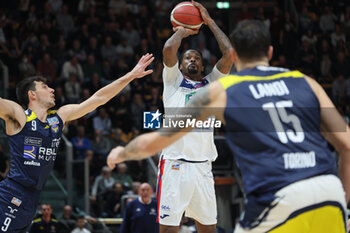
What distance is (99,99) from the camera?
7457mm

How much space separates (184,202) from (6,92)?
919cm

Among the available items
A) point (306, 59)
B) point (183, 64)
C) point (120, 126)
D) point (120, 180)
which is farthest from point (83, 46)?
point (183, 64)

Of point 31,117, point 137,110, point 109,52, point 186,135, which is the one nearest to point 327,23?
point 109,52

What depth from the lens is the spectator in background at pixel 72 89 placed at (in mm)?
16078

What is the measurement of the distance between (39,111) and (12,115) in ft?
1.58

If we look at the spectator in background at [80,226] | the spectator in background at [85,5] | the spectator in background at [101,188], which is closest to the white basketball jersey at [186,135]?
the spectator in background at [80,226]

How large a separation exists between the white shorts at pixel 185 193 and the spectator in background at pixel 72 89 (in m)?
9.19

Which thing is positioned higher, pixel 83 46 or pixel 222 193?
pixel 83 46

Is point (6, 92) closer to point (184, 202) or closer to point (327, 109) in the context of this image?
point (184, 202)

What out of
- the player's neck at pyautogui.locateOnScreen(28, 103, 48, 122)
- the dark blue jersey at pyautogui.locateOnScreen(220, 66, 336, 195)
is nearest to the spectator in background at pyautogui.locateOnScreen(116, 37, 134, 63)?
the player's neck at pyautogui.locateOnScreen(28, 103, 48, 122)

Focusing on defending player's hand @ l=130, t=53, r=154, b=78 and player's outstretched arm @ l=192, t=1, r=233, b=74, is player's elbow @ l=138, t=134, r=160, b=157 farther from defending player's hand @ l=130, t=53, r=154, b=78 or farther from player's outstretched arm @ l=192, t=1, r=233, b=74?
player's outstretched arm @ l=192, t=1, r=233, b=74

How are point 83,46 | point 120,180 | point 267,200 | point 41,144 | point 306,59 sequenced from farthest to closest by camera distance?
point 306,59, point 83,46, point 120,180, point 41,144, point 267,200

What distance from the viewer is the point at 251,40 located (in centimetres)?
412

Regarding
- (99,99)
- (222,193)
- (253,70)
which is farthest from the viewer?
(222,193)
